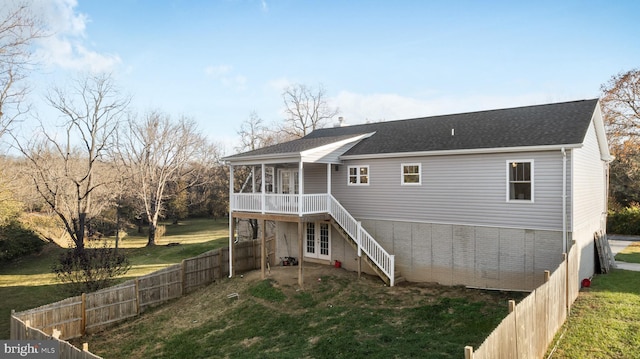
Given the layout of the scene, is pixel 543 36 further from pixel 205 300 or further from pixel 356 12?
pixel 205 300

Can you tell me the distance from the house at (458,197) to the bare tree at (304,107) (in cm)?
2637

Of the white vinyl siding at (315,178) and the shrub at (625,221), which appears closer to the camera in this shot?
the white vinyl siding at (315,178)

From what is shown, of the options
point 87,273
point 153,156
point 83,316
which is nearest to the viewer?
point 83,316

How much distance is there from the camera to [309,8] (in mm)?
19562

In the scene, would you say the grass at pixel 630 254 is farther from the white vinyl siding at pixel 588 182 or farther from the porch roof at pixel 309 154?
the porch roof at pixel 309 154

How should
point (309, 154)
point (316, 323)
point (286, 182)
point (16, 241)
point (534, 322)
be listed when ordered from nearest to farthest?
point (534, 322), point (316, 323), point (309, 154), point (286, 182), point (16, 241)

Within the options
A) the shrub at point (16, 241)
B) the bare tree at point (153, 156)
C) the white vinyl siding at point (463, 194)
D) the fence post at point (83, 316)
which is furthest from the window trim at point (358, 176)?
the shrub at point (16, 241)

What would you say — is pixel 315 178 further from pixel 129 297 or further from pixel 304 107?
pixel 304 107

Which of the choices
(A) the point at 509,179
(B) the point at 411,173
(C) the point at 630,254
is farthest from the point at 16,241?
(C) the point at 630,254

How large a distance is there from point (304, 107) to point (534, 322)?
39.9 meters

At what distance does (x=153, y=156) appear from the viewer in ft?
107

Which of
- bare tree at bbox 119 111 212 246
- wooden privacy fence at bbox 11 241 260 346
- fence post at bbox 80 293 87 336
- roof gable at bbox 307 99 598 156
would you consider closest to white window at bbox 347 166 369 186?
roof gable at bbox 307 99 598 156

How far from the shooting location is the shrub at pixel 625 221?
27.2 meters

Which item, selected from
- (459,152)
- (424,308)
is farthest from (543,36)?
(424,308)
